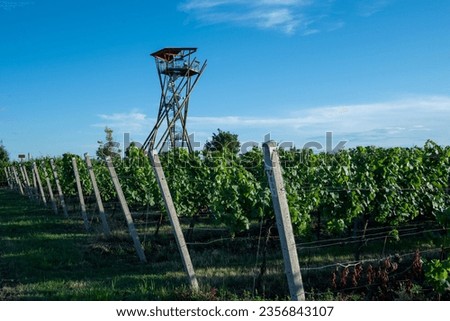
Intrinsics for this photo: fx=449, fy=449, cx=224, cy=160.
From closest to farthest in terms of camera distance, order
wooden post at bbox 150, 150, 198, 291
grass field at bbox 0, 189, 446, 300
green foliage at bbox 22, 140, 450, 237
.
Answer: grass field at bbox 0, 189, 446, 300
wooden post at bbox 150, 150, 198, 291
green foliage at bbox 22, 140, 450, 237

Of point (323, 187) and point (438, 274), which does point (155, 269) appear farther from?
point (438, 274)

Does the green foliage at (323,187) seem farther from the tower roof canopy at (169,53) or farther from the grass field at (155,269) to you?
the tower roof canopy at (169,53)

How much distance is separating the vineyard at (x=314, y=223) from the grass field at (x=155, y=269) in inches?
1.2

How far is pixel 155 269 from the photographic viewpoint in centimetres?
757

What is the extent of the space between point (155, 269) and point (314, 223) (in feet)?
17.2

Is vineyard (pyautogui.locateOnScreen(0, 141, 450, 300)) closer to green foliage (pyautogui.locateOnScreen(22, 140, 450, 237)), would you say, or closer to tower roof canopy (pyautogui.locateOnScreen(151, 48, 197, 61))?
green foliage (pyautogui.locateOnScreen(22, 140, 450, 237))

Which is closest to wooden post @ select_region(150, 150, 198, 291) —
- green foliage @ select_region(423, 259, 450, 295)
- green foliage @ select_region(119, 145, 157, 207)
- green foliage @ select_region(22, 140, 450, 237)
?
green foliage @ select_region(22, 140, 450, 237)

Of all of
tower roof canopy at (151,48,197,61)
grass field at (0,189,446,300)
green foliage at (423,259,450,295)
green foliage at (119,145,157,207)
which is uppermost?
tower roof canopy at (151,48,197,61)

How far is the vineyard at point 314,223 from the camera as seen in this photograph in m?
5.77

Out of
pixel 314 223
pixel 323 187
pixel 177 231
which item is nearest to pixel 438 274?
pixel 177 231

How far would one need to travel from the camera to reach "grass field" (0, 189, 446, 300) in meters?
5.75

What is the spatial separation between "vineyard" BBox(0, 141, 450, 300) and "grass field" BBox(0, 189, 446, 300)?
3 cm

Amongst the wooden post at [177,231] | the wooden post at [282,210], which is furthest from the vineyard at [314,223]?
the wooden post at [282,210]
